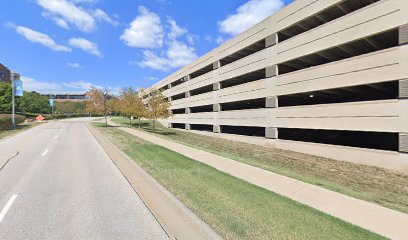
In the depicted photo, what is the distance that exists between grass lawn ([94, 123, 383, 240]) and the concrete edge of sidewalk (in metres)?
0.19

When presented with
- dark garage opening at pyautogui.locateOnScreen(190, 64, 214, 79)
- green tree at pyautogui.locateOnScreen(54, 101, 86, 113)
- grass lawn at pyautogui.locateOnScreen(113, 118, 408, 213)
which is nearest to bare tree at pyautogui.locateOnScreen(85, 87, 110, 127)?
dark garage opening at pyautogui.locateOnScreen(190, 64, 214, 79)

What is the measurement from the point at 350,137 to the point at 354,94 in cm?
399

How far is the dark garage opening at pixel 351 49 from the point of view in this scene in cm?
1748

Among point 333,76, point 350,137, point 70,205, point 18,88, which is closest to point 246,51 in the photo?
point 333,76

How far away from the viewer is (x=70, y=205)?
665 centimetres

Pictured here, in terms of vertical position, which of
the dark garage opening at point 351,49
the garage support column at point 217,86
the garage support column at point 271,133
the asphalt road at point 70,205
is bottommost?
the asphalt road at point 70,205

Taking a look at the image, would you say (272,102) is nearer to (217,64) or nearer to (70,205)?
(217,64)

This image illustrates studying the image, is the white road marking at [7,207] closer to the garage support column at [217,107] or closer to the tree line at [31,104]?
the garage support column at [217,107]

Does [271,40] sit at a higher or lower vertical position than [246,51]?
lower

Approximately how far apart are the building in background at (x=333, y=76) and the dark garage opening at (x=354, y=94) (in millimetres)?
85

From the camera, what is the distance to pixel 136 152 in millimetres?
15070

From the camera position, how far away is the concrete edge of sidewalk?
5273 millimetres

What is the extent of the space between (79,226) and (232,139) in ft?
81.4

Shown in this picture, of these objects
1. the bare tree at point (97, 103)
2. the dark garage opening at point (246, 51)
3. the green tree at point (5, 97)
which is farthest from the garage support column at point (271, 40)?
the green tree at point (5, 97)
